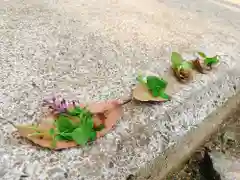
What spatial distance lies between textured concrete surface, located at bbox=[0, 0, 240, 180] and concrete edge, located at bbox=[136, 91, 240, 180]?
1.0 inches

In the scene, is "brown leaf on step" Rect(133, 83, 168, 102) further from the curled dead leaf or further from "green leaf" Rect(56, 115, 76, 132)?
"green leaf" Rect(56, 115, 76, 132)

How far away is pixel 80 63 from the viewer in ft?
4.02

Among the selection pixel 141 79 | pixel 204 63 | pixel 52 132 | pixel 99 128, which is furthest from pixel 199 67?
pixel 52 132

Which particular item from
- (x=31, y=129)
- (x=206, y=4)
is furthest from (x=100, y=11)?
(x=31, y=129)

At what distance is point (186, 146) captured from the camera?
3.58 ft

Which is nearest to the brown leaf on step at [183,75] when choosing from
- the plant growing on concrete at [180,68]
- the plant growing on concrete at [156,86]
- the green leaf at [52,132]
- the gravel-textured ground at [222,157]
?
the plant growing on concrete at [180,68]

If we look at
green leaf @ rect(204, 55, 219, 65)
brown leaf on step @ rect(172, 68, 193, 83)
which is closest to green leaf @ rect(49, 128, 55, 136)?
brown leaf on step @ rect(172, 68, 193, 83)

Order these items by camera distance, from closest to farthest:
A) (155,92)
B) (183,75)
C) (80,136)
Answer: (80,136) < (155,92) < (183,75)

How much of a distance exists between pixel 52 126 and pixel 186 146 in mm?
387

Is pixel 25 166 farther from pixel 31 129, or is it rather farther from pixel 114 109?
pixel 114 109

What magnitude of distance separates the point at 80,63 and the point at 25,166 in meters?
0.46

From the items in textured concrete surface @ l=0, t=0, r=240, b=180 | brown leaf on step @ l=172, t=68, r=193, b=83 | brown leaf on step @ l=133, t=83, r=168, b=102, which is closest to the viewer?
textured concrete surface @ l=0, t=0, r=240, b=180

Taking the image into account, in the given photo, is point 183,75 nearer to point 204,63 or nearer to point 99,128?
point 204,63

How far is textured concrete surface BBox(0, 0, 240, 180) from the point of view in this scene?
0.88m
